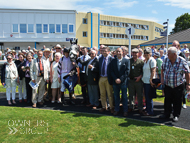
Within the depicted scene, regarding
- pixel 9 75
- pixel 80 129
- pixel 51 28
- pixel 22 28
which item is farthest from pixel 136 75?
pixel 22 28

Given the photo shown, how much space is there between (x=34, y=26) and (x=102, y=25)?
17.2 metres

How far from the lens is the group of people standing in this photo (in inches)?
196

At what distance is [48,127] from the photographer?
4641 millimetres

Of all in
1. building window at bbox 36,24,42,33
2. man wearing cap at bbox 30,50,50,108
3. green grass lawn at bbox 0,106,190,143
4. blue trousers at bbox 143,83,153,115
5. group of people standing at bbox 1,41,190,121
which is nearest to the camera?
green grass lawn at bbox 0,106,190,143

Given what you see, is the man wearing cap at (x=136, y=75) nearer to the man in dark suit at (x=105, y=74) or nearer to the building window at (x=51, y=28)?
the man in dark suit at (x=105, y=74)

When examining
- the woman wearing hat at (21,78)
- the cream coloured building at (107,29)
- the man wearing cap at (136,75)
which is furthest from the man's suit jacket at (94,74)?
the cream coloured building at (107,29)

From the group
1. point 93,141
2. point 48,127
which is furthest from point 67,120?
point 93,141

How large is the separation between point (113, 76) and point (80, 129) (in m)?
1.98

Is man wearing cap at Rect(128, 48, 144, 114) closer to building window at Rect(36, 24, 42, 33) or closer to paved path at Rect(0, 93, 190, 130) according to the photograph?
paved path at Rect(0, 93, 190, 130)

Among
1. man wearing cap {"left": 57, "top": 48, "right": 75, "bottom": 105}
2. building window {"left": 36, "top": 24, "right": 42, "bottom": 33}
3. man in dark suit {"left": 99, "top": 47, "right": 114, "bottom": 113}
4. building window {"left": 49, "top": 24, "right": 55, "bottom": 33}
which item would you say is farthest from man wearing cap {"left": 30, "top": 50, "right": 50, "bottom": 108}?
building window {"left": 36, "top": 24, "right": 42, "bottom": 33}

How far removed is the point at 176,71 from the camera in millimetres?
4820

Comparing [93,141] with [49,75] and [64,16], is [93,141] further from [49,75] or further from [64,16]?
[64,16]

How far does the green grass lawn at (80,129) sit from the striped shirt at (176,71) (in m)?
1.28

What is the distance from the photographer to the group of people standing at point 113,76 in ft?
16.3
